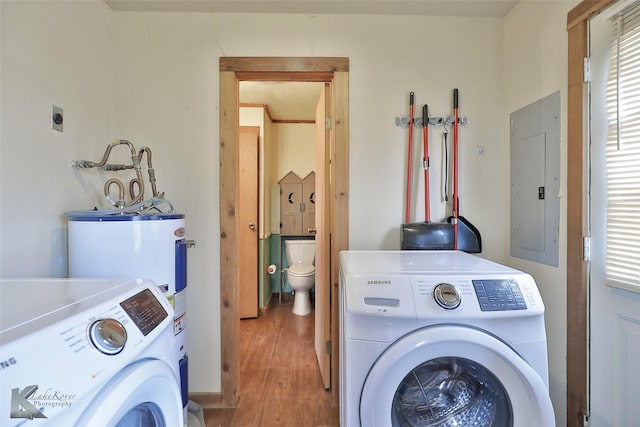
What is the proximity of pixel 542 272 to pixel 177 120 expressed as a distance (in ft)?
6.82

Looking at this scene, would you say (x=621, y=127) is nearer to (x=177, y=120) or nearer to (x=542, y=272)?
(x=542, y=272)

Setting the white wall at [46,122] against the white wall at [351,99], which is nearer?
the white wall at [46,122]

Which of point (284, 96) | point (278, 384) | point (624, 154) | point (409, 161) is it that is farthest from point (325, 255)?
point (284, 96)

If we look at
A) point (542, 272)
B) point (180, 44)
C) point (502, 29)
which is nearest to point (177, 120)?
point (180, 44)

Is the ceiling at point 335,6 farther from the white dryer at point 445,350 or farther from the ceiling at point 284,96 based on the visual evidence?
the white dryer at point 445,350

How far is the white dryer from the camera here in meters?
0.84

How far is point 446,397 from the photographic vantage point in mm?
955

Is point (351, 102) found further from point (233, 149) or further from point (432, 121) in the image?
point (233, 149)

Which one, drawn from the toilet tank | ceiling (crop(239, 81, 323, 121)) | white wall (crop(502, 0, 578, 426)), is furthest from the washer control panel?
the toilet tank

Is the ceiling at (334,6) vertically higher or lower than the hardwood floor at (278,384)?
higher

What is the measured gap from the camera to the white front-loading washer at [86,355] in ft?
1.34

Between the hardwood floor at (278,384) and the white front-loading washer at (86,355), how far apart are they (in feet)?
3.23

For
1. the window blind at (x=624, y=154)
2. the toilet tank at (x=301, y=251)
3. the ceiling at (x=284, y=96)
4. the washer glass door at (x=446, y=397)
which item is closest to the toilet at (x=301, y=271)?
the toilet tank at (x=301, y=251)

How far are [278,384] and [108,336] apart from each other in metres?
1.55
